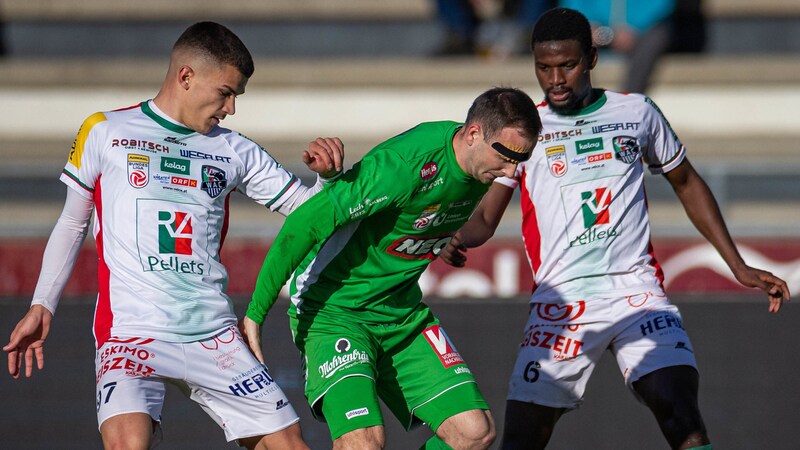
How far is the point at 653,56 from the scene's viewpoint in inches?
458

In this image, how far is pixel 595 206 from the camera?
503 cm

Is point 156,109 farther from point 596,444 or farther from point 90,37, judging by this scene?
point 90,37

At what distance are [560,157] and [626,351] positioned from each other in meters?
0.92

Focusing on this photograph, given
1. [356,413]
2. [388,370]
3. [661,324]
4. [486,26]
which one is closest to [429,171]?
[388,370]

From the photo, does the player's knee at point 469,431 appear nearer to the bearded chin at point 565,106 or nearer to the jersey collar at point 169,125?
the bearded chin at point 565,106

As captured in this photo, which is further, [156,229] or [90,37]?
[90,37]

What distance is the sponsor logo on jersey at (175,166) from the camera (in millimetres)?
4434

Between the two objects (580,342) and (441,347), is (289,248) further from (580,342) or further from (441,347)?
(580,342)

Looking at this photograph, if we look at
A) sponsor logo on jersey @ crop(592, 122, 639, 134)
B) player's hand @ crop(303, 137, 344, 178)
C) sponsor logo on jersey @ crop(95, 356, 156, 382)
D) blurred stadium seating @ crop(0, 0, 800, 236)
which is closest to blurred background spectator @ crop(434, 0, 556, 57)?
blurred stadium seating @ crop(0, 0, 800, 236)

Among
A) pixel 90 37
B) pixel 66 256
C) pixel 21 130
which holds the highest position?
pixel 66 256

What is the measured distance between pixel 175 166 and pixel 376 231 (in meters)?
0.87

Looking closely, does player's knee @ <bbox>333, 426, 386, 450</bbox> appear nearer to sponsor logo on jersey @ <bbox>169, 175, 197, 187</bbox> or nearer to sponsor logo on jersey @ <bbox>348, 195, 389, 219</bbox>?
sponsor logo on jersey @ <bbox>348, 195, 389, 219</bbox>

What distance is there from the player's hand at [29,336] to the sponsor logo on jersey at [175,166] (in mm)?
734

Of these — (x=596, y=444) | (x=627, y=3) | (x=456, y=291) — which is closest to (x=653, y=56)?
(x=627, y=3)
